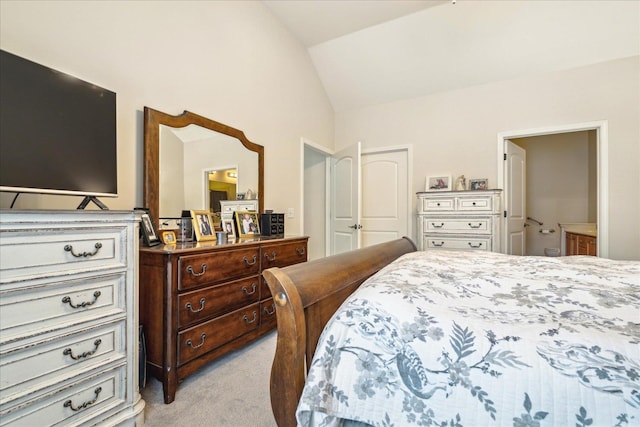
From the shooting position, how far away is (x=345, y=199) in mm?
4082

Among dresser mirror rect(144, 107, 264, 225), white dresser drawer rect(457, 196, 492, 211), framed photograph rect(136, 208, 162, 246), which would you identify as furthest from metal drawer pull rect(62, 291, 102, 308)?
white dresser drawer rect(457, 196, 492, 211)

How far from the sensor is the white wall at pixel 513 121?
3.00m

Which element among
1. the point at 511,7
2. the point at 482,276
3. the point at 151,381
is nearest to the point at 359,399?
the point at 482,276

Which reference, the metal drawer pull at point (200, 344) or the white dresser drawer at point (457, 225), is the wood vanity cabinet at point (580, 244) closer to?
the white dresser drawer at point (457, 225)

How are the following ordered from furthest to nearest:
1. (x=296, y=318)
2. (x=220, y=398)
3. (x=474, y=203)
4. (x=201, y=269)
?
(x=474, y=203)
(x=201, y=269)
(x=220, y=398)
(x=296, y=318)

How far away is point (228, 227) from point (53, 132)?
51.6 inches

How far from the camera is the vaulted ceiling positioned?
290 centimetres

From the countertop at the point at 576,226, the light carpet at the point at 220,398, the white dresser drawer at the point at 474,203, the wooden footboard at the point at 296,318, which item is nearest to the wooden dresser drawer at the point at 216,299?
the light carpet at the point at 220,398

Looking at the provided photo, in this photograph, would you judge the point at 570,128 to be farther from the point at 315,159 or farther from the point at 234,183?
the point at 234,183

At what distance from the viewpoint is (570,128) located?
3213 mm

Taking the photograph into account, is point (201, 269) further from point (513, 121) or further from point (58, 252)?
point (513, 121)

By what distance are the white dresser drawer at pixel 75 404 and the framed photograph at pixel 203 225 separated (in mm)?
969

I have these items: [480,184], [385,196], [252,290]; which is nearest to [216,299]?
[252,290]

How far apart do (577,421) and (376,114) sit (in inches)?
164
